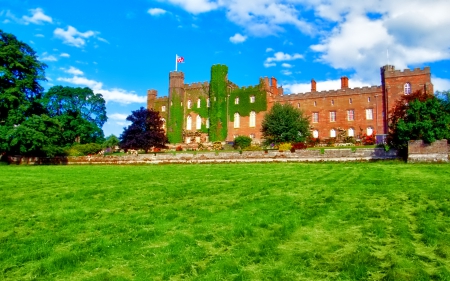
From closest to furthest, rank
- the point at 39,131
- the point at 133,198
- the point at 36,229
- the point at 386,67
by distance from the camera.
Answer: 1. the point at 36,229
2. the point at 133,198
3. the point at 39,131
4. the point at 386,67

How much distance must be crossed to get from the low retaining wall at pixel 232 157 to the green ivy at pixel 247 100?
24.5m

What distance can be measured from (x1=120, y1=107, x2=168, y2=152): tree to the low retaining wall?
15.4 ft

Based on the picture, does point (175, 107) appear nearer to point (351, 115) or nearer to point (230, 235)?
point (351, 115)

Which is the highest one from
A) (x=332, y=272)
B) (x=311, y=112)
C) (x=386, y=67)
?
(x=386, y=67)

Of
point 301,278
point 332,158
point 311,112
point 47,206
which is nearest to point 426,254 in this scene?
point 301,278

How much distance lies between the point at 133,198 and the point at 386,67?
4332 cm

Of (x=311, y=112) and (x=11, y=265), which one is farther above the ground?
(x=311, y=112)

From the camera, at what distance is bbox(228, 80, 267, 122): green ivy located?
53.3 metres

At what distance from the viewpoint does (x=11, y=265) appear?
4.98 metres

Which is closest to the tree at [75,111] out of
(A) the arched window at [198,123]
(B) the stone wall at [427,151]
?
(A) the arched window at [198,123]

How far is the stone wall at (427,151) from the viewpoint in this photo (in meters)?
20.4

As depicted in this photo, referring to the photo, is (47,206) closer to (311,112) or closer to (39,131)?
(39,131)

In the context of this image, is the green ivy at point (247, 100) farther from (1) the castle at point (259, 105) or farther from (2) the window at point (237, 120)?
(2) the window at point (237, 120)

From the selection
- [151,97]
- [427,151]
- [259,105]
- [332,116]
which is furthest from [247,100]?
[427,151]
